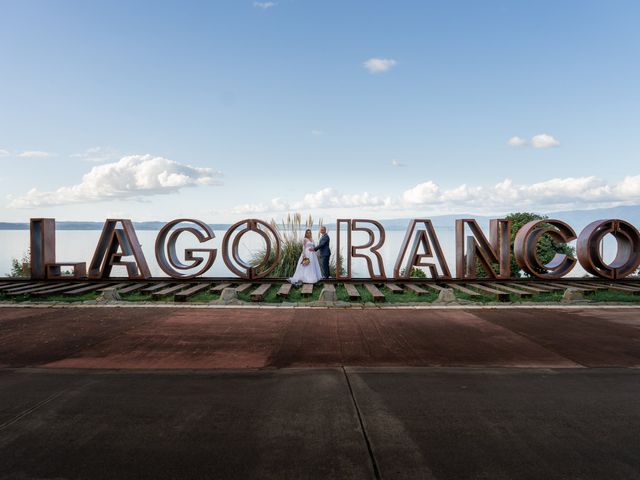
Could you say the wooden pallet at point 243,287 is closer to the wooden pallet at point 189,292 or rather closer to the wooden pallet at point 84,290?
the wooden pallet at point 189,292

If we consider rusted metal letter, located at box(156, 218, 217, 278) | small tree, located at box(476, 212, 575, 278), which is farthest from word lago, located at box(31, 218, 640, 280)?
small tree, located at box(476, 212, 575, 278)

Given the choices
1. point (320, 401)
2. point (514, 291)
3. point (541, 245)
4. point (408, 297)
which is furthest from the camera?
point (541, 245)

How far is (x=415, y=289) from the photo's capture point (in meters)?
10.5

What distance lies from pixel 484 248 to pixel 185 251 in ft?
25.9

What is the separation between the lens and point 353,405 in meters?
3.90

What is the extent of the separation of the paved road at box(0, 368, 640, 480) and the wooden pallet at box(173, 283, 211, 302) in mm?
4431

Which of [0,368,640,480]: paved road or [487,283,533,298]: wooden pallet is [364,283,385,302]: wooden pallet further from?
[0,368,640,480]: paved road

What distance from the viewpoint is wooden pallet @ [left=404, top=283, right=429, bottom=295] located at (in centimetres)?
1023

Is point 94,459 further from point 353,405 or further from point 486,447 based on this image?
point 486,447

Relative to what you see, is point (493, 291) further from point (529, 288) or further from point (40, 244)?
point (40, 244)

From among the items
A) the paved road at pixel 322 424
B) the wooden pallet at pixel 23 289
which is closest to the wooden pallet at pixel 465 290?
the paved road at pixel 322 424

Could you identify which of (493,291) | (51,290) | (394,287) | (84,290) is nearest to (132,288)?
(84,290)

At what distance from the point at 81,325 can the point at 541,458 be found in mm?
6721

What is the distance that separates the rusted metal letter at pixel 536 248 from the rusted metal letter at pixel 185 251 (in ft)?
26.2
